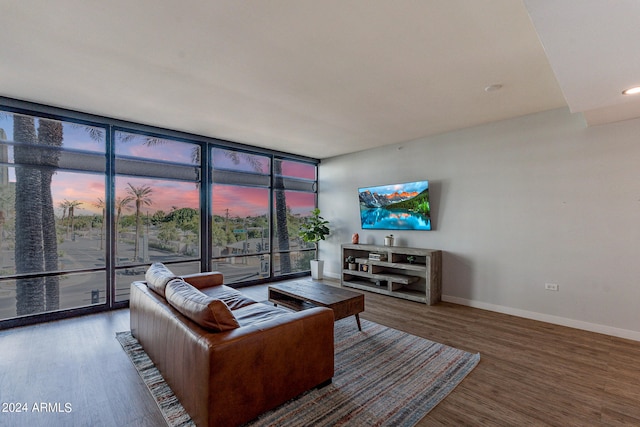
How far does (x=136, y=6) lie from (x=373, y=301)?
4443 millimetres

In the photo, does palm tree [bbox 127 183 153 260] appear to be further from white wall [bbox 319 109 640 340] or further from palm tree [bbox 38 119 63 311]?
white wall [bbox 319 109 640 340]

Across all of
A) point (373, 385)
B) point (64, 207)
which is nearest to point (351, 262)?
point (373, 385)

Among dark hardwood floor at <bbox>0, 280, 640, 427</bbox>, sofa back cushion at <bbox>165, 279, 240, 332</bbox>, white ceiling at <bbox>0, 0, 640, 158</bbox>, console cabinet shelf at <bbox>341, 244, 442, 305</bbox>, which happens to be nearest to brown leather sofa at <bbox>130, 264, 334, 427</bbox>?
sofa back cushion at <bbox>165, 279, 240, 332</bbox>

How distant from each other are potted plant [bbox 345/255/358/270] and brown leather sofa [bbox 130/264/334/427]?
3.40 metres

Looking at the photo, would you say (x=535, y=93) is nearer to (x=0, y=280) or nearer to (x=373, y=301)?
(x=373, y=301)

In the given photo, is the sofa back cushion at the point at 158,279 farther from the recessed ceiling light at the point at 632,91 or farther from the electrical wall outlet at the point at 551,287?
the electrical wall outlet at the point at 551,287

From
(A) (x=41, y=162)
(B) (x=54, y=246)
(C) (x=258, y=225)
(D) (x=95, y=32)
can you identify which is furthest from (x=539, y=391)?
(A) (x=41, y=162)

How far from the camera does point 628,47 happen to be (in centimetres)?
179

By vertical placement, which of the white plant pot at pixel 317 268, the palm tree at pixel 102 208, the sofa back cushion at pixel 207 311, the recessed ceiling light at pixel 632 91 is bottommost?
the white plant pot at pixel 317 268

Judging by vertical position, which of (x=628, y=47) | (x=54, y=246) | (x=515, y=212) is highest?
(x=628, y=47)

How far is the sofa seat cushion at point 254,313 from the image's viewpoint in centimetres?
253

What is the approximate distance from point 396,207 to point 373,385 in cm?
349

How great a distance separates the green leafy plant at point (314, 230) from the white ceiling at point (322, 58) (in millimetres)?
2775

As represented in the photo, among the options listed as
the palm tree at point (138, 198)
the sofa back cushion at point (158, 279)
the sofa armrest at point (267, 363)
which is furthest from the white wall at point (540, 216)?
the palm tree at point (138, 198)
